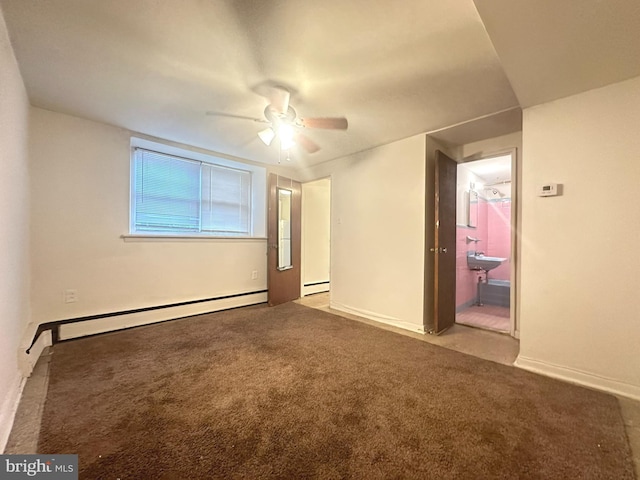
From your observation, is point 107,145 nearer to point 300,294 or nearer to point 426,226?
point 300,294

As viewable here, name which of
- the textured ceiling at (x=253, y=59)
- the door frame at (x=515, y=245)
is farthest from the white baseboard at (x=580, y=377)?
the textured ceiling at (x=253, y=59)

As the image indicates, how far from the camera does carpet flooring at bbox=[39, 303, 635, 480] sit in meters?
1.14

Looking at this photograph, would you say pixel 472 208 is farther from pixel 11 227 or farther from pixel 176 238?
pixel 11 227

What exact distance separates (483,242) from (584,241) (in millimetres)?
3378

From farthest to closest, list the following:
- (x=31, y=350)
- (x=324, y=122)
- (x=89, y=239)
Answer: (x=89, y=239)
(x=324, y=122)
(x=31, y=350)

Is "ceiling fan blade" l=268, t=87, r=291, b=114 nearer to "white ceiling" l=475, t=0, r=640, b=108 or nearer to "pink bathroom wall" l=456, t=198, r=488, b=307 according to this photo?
"white ceiling" l=475, t=0, r=640, b=108

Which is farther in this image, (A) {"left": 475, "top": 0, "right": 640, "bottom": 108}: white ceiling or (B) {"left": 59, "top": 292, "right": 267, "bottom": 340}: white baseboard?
(B) {"left": 59, "top": 292, "right": 267, "bottom": 340}: white baseboard

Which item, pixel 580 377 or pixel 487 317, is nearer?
pixel 580 377

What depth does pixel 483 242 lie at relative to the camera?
16.4ft

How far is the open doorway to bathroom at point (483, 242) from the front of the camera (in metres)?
3.73

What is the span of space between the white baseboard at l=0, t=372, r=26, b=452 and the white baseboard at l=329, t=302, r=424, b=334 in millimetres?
3107

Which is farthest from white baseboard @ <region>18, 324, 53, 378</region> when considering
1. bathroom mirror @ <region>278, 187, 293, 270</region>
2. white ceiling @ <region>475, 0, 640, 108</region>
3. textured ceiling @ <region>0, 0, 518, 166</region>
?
white ceiling @ <region>475, 0, 640, 108</region>

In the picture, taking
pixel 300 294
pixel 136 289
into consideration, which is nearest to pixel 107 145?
pixel 136 289

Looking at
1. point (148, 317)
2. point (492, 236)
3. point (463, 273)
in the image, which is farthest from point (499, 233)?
point (148, 317)
